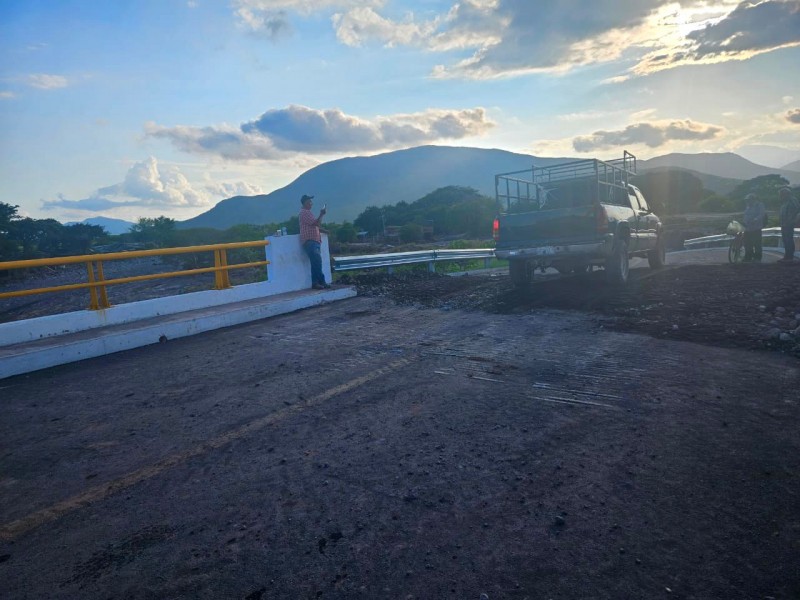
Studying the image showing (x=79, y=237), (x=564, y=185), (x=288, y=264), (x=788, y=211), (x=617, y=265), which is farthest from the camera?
(x=79, y=237)

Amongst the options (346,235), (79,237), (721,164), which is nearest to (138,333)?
(346,235)

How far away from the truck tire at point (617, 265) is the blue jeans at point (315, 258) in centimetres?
589

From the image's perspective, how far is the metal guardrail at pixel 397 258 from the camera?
14386 millimetres

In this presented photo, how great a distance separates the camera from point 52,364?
6922 millimetres

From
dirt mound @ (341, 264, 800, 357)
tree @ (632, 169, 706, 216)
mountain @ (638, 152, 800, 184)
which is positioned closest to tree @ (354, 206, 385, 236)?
tree @ (632, 169, 706, 216)

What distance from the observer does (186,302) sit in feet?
31.6

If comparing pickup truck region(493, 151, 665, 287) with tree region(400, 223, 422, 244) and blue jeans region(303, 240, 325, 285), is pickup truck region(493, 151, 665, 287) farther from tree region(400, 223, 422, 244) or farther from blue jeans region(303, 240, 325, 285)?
tree region(400, 223, 422, 244)

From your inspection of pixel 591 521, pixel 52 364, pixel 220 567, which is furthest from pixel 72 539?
pixel 52 364

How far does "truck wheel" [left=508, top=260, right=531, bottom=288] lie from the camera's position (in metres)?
11.8

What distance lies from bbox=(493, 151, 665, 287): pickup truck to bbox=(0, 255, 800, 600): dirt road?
183 inches

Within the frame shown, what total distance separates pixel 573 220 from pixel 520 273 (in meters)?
1.65

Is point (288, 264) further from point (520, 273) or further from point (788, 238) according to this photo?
point (788, 238)

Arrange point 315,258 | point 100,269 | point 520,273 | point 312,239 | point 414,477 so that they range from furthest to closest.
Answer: point 520,273 → point 315,258 → point 312,239 → point 100,269 → point 414,477

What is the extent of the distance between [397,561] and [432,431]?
1.60 m
